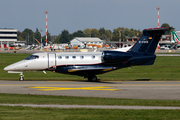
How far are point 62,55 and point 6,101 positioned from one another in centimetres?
1227

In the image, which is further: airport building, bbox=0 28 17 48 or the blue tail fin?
airport building, bbox=0 28 17 48

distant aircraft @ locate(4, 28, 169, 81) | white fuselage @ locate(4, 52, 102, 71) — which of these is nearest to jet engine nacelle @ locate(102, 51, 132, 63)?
distant aircraft @ locate(4, 28, 169, 81)

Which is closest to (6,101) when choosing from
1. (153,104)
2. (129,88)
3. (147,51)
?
(153,104)

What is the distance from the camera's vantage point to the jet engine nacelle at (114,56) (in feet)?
89.1

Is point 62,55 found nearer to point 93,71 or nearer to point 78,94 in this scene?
point 93,71

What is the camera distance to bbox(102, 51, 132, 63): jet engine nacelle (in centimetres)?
2717

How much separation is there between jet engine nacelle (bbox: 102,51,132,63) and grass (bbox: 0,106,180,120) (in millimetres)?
13710

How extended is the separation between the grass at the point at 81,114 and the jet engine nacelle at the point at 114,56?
1371 centimetres

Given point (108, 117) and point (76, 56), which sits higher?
point (76, 56)

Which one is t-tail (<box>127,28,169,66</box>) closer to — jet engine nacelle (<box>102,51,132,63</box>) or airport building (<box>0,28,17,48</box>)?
jet engine nacelle (<box>102,51,132,63</box>)

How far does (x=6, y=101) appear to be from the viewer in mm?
16000

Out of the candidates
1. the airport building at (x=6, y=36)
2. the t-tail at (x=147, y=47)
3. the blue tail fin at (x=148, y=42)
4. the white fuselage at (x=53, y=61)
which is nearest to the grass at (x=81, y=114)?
the white fuselage at (x=53, y=61)

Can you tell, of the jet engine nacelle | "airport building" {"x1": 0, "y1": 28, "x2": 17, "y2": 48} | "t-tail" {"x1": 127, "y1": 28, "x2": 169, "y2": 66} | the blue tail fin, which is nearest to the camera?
the jet engine nacelle

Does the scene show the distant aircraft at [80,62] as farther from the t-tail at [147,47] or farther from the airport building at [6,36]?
the airport building at [6,36]
